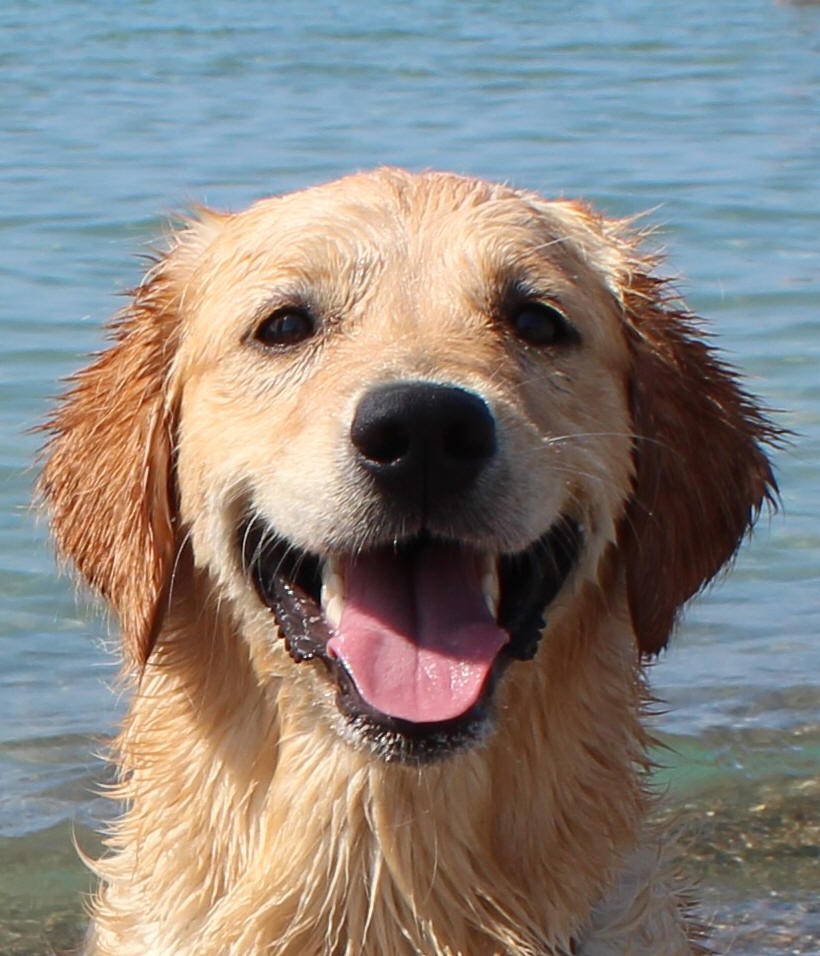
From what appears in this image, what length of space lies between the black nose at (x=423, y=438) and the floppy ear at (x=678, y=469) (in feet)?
2.03

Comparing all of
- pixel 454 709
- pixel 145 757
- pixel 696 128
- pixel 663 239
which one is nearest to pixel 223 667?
pixel 145 757

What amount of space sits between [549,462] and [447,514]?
27cm

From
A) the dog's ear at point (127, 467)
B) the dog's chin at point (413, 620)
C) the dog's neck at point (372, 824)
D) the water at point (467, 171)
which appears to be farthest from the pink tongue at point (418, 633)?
the water at point (467, 171)

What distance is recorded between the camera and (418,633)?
12.7ft

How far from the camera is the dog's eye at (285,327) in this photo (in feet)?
13.8

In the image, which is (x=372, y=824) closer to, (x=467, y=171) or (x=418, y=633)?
(x=418, y=633)

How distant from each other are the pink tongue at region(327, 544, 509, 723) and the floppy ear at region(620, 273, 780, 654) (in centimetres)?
55

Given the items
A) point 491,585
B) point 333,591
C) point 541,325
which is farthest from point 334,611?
point 541,325

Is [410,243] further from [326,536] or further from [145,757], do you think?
[145,757]

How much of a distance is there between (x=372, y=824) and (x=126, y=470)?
3.19 feet

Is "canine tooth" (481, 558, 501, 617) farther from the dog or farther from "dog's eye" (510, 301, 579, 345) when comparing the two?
"dog's eye" (510, 301, 579, 345)

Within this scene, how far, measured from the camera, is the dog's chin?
3793mm

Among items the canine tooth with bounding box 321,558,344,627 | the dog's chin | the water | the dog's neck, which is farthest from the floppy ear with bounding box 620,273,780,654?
the water

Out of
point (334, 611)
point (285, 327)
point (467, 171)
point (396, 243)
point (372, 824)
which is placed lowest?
point (467, 171)
